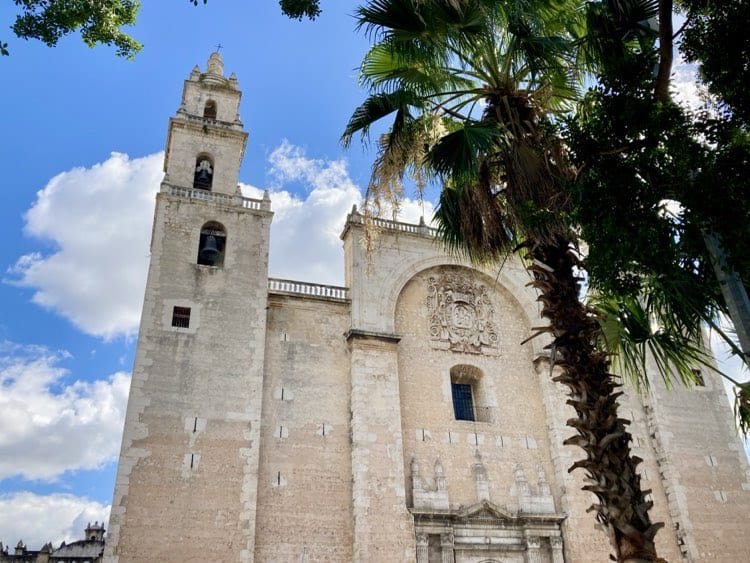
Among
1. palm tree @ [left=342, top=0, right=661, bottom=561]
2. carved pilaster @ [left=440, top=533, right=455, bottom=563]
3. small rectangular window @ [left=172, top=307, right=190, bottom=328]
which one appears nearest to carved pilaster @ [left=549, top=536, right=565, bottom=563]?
carved pilaster @ [left=440, top=533, right=455, bottom=563]

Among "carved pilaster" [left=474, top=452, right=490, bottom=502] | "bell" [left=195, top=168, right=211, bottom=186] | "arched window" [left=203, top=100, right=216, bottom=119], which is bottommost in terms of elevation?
"carved pilaster" [left=474, top=452, right=490, bottom=502]

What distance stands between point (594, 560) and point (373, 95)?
13.3m

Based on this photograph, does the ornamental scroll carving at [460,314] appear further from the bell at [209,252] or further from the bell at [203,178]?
the bell at [203,178]

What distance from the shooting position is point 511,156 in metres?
8.43

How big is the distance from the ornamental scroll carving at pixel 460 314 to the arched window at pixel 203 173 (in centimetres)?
750

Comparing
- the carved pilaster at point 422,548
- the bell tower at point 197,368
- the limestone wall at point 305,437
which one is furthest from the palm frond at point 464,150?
the carved pilaster at point 422,548

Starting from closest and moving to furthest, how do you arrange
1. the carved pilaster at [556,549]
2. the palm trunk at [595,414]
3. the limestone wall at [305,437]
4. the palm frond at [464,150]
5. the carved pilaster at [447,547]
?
the palm trunk at [595,414] < the palm frond at [464,150] < the limestone wall at [305,437] < the carved pilaster at [447,547] < the carved pilaster at [556,549]

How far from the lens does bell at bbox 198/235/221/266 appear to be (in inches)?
690

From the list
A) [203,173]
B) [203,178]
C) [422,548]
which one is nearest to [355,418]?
[422,548]

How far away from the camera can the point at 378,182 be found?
30.1 feet

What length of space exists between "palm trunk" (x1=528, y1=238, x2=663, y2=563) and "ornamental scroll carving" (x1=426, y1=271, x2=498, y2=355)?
11036 millimetres

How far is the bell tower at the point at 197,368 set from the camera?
1376 centimetres

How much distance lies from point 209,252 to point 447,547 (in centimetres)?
986

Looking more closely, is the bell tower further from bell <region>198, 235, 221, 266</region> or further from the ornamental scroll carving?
the ornamental scroll carving
